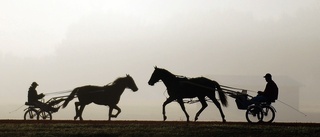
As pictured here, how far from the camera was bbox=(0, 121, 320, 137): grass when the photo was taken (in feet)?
58.9

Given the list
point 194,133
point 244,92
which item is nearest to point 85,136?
point 194,133

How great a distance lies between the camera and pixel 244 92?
830 inches

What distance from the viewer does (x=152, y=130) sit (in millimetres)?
18516

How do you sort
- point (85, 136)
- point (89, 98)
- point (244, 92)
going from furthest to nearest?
point (89, 98)
point (244, 92)
point (85, 136)

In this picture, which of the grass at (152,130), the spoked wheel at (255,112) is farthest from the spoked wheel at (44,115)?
the spoked wheel at (255,112)

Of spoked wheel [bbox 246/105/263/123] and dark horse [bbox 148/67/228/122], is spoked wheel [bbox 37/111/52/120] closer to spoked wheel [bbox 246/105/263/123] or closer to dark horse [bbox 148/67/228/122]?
dark horse [bbox 148/67/228/122]

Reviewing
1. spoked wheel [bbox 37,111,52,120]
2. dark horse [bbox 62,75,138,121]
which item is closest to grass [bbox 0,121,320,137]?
dark horse [bbox 62,75,138,121]

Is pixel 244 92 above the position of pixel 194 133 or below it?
above

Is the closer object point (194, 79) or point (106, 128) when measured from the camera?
point (106, 128)

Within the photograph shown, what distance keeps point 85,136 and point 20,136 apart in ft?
7.63

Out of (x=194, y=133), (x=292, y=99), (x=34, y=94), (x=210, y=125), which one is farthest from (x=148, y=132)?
(x=292, y=99)

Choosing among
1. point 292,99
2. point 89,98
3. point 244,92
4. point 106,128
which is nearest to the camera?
point 106,128

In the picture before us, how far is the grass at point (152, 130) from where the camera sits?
17938 mm

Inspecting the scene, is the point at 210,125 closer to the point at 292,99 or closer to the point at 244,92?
the point at 244,92
